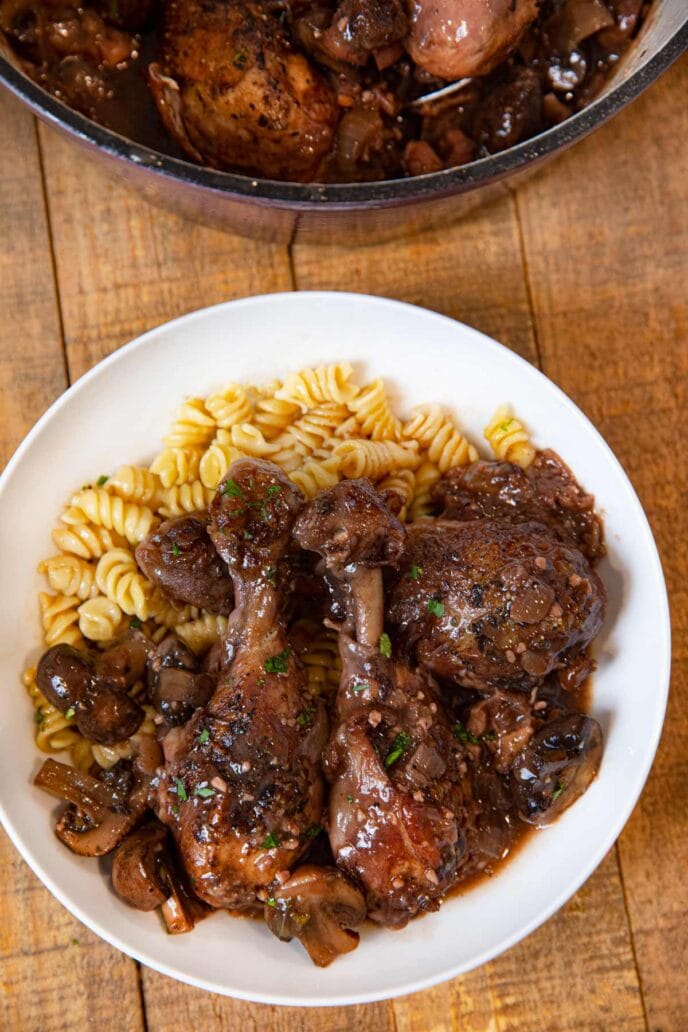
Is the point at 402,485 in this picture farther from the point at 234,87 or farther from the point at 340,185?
the point at 234,87

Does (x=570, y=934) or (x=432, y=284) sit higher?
(x=432, y=284)

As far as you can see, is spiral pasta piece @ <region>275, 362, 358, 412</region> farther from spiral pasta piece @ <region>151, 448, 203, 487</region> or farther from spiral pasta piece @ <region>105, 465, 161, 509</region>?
spiral pasta piece @ <region>105, 465, 161, 509</region>

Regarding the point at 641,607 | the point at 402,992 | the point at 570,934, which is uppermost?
the point at 641,607

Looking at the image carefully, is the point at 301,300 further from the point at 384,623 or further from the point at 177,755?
the point at 177,755

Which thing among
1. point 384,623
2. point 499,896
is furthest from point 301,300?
point 499,896

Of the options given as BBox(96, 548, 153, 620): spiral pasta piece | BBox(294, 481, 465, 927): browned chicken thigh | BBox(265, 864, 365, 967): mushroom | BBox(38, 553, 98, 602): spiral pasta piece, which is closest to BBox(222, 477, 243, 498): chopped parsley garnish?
BBox(294, 481, 465, 927): browned chicken thigh

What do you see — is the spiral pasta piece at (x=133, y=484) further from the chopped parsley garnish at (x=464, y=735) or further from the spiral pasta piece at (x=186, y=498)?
the chopped parsley garnish at (x=464, y=735)
